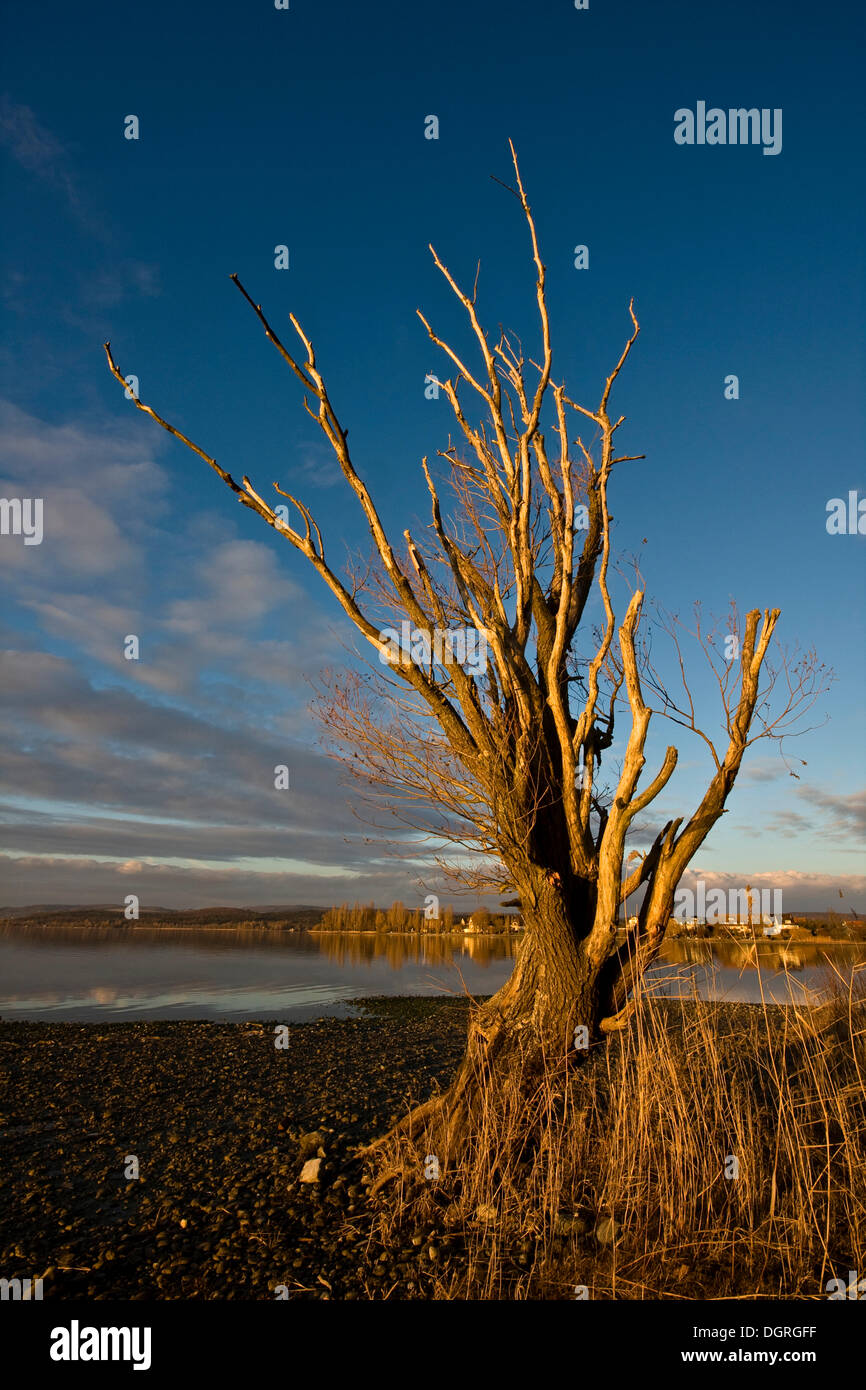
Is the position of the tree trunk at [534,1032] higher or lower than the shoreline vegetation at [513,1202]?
higher

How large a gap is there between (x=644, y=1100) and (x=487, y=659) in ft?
10.6

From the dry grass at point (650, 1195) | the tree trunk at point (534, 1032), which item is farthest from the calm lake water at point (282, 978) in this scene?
the dry grass at point (650, 1195)

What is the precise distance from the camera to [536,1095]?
476cm

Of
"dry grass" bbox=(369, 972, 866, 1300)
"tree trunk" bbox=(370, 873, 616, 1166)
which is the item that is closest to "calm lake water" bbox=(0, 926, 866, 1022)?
"tree trunk" bbox=(370, 873, 616, 1166)

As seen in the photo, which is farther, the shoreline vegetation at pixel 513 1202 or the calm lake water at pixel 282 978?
the calm lake water at pixel 282 978

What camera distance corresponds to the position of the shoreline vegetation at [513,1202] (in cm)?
374

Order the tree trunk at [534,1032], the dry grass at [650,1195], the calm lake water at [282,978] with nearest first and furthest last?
the dry grass at [650,1195], the tree trunk at [534,1032], the calm lake water at [282,978]

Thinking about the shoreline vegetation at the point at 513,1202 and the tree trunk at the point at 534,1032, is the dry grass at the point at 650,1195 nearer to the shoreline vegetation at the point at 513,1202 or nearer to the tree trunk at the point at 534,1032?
the shoreline vegetation at the point at 513,1202

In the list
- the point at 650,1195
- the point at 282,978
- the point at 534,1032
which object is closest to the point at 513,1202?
the point at 650,1195

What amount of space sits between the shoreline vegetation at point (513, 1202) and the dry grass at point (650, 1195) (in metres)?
0.01

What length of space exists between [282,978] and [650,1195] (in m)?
22.9
